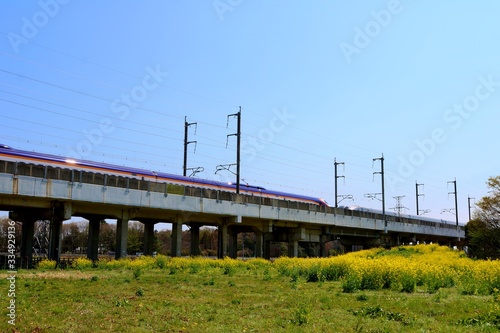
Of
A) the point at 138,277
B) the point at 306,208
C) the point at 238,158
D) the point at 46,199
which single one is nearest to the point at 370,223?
the point at 306,208

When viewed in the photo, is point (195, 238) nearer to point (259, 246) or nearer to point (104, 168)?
point (259, 246)

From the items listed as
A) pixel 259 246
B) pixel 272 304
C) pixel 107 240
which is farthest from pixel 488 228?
pixel 107 240

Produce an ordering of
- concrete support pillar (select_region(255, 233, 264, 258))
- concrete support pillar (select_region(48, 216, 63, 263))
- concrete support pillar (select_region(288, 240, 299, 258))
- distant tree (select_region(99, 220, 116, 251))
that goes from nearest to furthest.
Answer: concrete support pillar (select_region(48, 216, 63, 263)) < concrete support pillar (select_region(255, 233, 264, 258)) < concrete support pillar (select_region(288, 240, 299, 258)) < distant tree (select_region(99, 220, 116, 251))

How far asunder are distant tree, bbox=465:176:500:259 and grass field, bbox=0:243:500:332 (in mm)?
21048

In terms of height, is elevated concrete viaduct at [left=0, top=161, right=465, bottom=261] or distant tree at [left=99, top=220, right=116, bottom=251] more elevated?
elevated concrete viaduct at [left=0, top=161, right=465, bottom=261]

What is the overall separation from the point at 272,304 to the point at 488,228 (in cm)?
3248

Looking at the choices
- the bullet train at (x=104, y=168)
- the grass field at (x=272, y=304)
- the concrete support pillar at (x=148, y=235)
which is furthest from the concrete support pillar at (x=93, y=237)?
the grass field at (x=272, y=304)

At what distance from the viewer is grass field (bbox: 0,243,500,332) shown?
11117 mm

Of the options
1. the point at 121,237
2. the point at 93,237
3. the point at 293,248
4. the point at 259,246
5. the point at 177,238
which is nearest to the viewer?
the point at 121,237

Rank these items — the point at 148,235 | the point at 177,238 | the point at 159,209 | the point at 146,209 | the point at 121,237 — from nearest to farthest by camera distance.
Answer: the point at 121,237 < the point at 159,209 < the point at 146,209 < the point at 177,238 < the point at 148,235

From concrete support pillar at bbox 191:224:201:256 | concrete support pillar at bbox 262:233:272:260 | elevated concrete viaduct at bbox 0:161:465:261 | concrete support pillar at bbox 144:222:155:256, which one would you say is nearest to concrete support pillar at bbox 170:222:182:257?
elevated concrete viaduct at bbox 0:161:465:261

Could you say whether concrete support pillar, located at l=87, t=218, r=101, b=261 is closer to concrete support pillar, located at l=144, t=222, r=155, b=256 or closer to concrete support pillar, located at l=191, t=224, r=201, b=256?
concrete support pillar, located at l=144, t=222, r=155, b=256

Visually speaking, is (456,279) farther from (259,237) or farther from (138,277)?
(259,237)

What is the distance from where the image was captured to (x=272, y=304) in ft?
47.9
